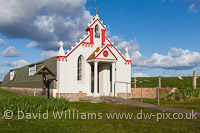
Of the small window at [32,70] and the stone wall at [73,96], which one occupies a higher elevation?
the small window at [32,70]

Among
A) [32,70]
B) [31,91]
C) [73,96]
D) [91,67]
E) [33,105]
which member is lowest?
[31,91]

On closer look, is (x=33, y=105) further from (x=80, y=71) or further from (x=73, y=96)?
(x=80, y=71)

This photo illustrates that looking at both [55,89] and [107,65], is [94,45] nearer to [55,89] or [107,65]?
[107,65]

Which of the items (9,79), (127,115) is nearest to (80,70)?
(127,115)

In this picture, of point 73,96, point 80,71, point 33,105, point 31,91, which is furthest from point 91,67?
point 33,105

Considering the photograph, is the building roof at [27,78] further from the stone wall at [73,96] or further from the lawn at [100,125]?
the lawn at [100,125]

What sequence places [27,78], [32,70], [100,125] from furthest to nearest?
[27,78] → [32,70] → [100,125]

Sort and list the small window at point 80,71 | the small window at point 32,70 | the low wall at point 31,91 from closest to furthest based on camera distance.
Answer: the small window at point 80,71
the low wall at point 31,91
the small window at point 32,70

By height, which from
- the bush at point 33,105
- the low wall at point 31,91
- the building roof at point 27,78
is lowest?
the low wall at point 31,91

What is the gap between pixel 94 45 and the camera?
2636 centimetres

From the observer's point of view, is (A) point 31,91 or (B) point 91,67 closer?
(B) point 91,67

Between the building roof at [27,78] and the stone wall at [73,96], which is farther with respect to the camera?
the building roof at [27,78]

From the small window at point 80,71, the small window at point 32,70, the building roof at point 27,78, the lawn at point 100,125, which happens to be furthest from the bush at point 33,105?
the small window at point 32,70

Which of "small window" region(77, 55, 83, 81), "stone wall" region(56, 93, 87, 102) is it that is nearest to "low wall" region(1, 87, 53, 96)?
"stone wall" region(56, 93, 87, 102)
